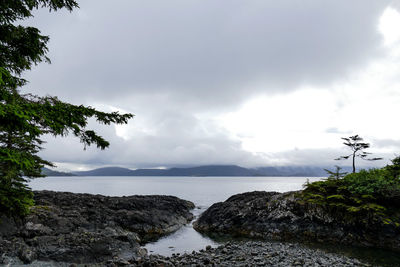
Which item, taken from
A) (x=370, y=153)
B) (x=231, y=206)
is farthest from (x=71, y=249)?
(x=370, y=153)


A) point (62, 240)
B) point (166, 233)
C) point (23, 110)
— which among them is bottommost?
point (166, 233)

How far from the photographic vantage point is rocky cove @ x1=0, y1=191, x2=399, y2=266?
12.4 metres

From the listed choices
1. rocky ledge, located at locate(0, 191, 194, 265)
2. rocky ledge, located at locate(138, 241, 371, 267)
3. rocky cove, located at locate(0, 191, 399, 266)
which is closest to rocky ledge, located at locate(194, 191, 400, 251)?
rocky cove, located at locate(0, 191, 399, 266)

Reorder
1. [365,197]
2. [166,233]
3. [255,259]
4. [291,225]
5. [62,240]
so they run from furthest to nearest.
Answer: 1. [166,233]
2. [291,225]
3. [365,197]
4. [62,240]
5. [255,259]

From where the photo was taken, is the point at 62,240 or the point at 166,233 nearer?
the point at 62,240

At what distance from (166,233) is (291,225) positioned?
491 inches

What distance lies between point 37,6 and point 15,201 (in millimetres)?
10924

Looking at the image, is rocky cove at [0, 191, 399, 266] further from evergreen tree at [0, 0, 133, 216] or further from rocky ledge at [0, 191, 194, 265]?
evergreen tree at [0, 0, 133, 216]

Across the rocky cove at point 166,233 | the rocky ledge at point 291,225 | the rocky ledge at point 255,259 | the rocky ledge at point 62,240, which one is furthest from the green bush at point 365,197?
the rocky ledge at point 62,240

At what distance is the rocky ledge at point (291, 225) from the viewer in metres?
17.7

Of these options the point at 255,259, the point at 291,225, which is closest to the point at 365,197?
the point at 291,225

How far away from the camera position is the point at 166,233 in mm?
24062

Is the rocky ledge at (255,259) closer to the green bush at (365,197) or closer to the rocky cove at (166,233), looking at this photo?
the rocky cove at (166,233)

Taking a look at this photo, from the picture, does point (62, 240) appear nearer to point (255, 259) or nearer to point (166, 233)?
point (255, 259)
